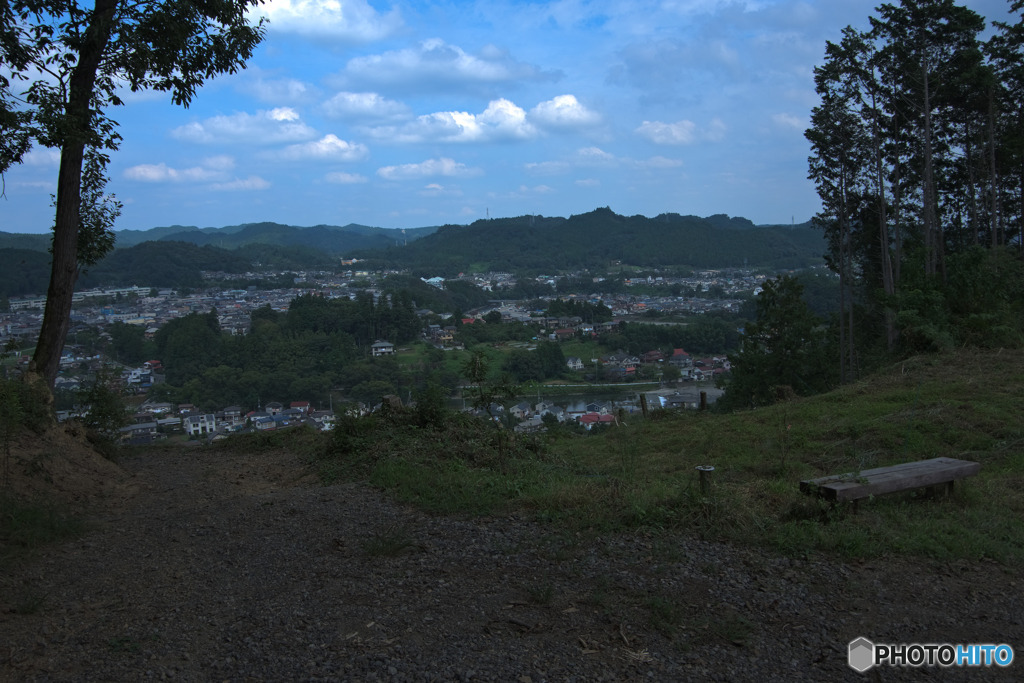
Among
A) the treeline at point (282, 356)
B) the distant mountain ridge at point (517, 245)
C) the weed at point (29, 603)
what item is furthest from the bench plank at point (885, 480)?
the distant mountain ridge at point (517, 245)

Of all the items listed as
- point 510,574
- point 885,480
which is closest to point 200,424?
point 510,574

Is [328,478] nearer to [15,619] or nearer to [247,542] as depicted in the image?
[247,542]

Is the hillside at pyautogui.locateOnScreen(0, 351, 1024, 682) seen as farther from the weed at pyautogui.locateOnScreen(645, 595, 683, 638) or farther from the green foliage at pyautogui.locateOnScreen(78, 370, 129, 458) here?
the green foliage at pyautogui.locateOnScreen(78, 370, 129, 458)

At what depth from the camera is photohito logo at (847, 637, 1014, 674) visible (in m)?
3.28

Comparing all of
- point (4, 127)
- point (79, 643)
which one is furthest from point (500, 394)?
point (4, 127)

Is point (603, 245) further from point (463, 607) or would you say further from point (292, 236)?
point (463, 607)

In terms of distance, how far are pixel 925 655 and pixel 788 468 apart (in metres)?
3.76

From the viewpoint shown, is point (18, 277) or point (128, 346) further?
point (128, 346)

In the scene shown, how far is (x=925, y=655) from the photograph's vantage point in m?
3.34

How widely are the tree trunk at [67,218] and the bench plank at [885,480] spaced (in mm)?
7985

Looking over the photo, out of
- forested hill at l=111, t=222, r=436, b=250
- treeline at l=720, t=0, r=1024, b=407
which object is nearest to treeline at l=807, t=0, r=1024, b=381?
treeline at l=720, t=0, r=1024, b=407

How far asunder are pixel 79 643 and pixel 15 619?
1.87 ft

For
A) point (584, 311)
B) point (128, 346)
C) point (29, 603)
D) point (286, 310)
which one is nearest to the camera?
point (29, 603)

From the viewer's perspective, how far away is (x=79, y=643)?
343cm
